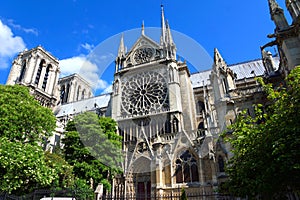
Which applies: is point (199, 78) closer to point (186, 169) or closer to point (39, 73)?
point (186, 169)

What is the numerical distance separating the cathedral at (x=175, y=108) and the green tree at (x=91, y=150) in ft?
7.21

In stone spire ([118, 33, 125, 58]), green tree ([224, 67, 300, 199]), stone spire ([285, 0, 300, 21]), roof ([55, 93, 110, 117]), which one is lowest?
green tree ([224, 67, 300, 199])

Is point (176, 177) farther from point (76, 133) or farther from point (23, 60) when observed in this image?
point (23, 60)

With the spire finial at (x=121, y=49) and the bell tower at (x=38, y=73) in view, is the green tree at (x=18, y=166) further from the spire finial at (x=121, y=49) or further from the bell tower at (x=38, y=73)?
the bell tower at (x=38, y=73)

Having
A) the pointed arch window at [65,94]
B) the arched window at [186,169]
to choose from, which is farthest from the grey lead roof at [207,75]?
the arched window at [186,169]

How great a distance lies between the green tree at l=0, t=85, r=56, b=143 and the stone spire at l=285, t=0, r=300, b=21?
18785 millimetres

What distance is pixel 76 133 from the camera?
18.2m

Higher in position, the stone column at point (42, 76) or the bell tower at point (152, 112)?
the stone column at point (42, 76)

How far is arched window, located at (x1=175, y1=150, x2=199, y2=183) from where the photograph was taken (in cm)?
1677

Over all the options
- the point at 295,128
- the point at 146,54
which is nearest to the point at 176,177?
the point at 295,128

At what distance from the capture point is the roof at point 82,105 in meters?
42.3

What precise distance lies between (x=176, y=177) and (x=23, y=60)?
40687mm

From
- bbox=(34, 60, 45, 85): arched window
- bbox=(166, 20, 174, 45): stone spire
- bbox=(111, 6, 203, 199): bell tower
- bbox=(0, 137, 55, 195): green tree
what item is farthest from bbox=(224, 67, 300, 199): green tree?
bbox=(34, 60, 45, 85): arched window

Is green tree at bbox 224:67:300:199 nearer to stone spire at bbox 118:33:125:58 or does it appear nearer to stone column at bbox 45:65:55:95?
stone spire at bbox 118:33:125:58
